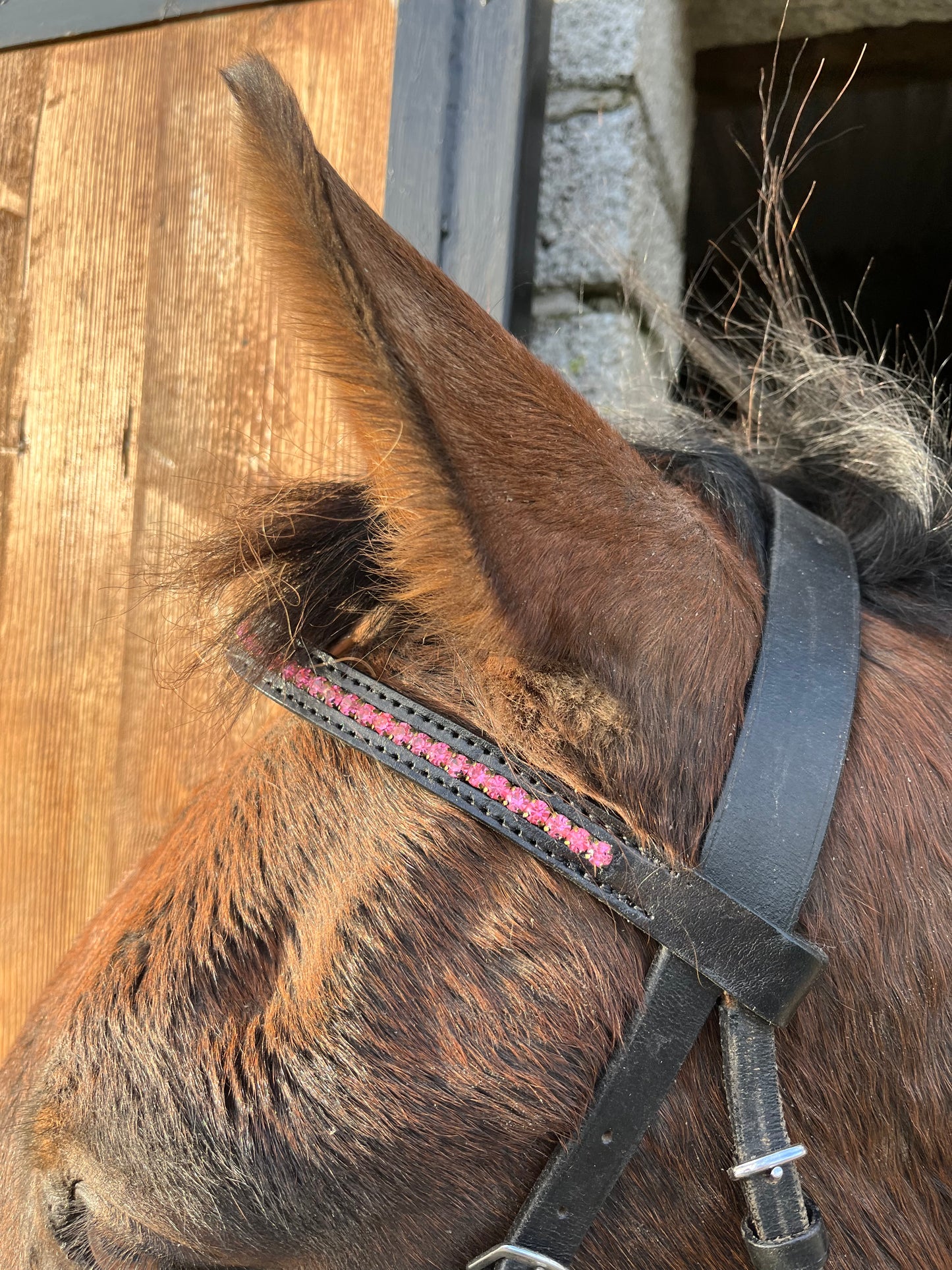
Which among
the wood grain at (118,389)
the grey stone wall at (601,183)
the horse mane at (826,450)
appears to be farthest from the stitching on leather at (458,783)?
the grey stone wall at (601,183)

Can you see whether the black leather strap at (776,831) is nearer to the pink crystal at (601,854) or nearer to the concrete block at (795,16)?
the pink crystal at (601,854)

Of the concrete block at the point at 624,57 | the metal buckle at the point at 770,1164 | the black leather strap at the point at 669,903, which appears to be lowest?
the metal buckle at the point at 770,1164

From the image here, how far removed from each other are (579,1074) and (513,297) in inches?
40.5

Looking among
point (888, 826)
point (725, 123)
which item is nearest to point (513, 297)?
point (725, 123)

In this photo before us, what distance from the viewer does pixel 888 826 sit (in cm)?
62

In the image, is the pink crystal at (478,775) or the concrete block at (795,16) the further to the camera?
the concrete block at (795,16)

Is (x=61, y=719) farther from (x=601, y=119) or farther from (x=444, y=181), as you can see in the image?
(x=601, y=119)

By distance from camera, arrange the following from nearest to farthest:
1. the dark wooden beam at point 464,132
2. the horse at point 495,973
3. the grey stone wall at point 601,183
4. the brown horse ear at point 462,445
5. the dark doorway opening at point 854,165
Answer: the brown horse ear at point 462,445 → the horse at point 495,973 → the dark wooden beam at point 464,132 → the grey stone wall at point 601,183 → the dark doorway opening at point 854,165

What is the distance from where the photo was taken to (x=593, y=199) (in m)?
1.34

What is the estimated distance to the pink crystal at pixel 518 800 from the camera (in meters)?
0.59

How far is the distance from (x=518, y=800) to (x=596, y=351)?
97 cm

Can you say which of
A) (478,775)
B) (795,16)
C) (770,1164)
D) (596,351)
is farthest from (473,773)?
(795,16)

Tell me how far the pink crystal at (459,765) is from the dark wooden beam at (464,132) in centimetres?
78

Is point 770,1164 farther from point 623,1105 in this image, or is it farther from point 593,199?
point 593,199
